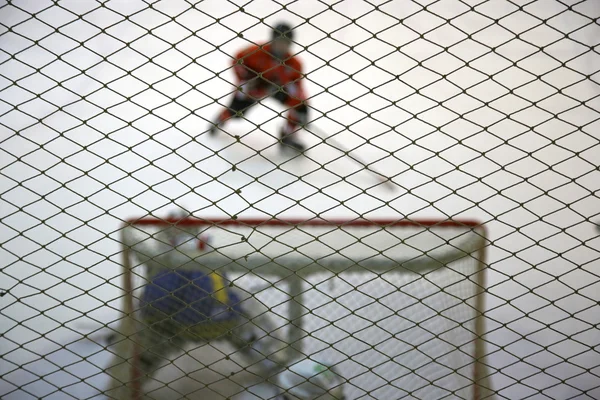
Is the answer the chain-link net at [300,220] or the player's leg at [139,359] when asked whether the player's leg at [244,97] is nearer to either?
the chain-link net at [300,220]

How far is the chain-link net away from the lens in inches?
61.2

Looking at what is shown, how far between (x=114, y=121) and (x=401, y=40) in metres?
2.02

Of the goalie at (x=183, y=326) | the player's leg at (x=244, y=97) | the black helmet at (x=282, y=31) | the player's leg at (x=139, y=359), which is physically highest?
the black helmet at (x=282, y=31)

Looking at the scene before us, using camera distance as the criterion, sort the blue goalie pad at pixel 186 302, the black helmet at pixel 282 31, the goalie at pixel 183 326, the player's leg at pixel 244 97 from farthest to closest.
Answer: the player's leg at pixel 244 97 → the blue goalie pad at pixel 186 302 → the goalie at pixel 183 326 → the black helmet at pixel 282 31

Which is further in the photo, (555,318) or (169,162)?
(169,162)

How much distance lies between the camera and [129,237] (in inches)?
72.6

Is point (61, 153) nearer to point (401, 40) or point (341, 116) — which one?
point (341, 116)

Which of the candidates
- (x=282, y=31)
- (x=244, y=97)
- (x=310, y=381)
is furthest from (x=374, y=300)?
(x=244, y=97)

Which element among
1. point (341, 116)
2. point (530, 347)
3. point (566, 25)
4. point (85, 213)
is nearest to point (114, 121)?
point (85, 213)

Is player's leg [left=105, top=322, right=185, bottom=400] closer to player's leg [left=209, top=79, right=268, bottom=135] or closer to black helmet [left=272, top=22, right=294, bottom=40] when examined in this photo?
black helmet [left=272, top=22, right=294, bottom=40]

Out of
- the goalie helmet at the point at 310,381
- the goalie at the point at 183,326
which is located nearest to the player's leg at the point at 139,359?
the goalie at the point at 183,326

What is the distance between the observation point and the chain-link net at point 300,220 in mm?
1554

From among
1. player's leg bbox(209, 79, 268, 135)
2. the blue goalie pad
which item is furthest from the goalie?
player's leg bbox(209, 79, 268, 135)

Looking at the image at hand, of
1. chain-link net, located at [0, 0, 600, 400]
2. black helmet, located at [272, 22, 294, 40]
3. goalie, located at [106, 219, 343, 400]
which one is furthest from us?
goalie, located at [106, 219, 343, 400]
